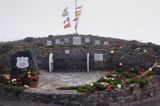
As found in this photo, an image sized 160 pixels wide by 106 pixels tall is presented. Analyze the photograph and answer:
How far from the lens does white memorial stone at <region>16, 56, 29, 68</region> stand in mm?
20141

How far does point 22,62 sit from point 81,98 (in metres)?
5.56

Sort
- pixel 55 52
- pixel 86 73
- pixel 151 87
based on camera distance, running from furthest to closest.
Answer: pixel 55 52 < pixel 86 73 < pixel 151 87

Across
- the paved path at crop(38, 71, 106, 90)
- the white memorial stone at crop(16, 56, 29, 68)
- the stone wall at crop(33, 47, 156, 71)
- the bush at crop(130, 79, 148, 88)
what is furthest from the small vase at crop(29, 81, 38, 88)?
the stone wall at crop(33, 47, 156, 71)

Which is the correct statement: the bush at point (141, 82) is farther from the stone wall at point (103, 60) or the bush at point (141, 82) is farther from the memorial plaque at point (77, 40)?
the memorial plaque at point (77, 40)

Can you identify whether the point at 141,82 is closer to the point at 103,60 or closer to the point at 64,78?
the point at 64,78

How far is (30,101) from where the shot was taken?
16.7m

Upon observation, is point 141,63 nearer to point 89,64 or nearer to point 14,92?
point 89,64

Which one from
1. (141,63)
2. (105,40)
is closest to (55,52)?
(105,40)

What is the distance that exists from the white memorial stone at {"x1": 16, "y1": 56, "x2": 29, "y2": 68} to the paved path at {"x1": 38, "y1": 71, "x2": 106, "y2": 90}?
1.24 meters

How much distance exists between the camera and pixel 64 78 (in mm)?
21828

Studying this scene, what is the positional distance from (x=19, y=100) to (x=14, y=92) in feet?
Answer: 1.43

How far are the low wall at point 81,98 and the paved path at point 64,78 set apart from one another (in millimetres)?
1966

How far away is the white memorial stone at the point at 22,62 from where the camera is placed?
66.1 ft

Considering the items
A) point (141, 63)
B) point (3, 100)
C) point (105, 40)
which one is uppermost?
point (105, 40)
